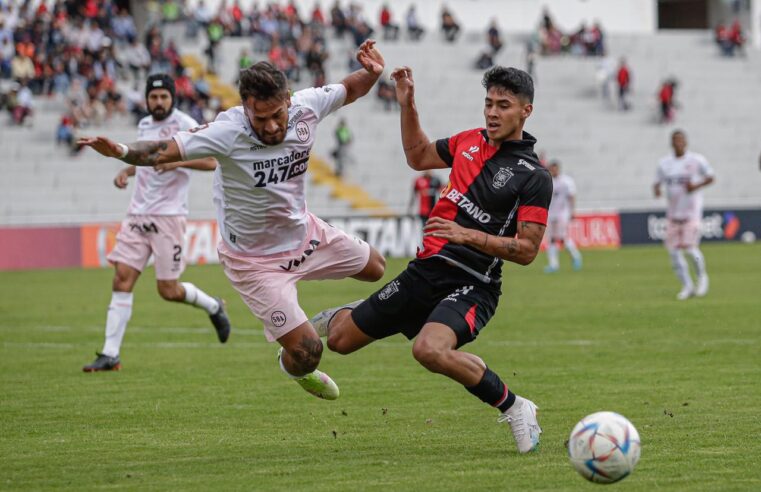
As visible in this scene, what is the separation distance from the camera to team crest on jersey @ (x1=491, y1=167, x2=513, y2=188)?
801 cm

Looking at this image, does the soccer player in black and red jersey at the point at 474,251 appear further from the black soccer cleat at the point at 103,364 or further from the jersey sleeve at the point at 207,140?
the black soccer cleat at the point at 103,364

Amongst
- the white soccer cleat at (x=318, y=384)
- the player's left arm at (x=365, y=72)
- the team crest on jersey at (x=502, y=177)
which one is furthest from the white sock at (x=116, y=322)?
the team crest on jersey at (x=502, y=177)

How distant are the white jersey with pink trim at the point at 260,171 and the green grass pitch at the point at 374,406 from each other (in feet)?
4.36

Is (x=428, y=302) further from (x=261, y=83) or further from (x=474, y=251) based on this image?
(x=261, y=83)

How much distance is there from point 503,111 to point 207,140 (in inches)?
72.9

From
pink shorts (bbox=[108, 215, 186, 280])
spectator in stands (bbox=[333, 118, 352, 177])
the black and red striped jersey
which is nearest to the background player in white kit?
pink shorts (bbox=[108, 215, 186, 280])

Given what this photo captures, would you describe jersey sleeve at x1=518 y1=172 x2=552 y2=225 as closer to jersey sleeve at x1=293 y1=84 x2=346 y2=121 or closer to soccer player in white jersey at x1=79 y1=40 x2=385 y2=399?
soccer player in white jersey at x1=79 y1=40 x2=385 y2=399

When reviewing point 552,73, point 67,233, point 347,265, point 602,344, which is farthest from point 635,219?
point 347,265

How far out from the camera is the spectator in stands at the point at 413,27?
1861 inches

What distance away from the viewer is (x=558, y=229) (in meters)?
28.8

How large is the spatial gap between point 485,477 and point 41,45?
32949 mm

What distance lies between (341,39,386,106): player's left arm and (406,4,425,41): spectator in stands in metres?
38.8

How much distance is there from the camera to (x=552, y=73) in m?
48.0

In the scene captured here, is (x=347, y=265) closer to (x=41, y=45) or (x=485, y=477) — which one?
(x=485, y=477)
